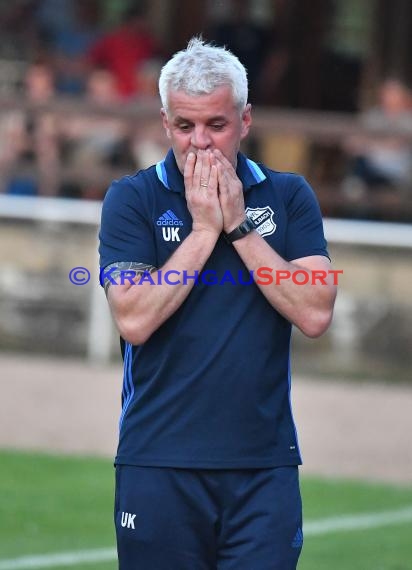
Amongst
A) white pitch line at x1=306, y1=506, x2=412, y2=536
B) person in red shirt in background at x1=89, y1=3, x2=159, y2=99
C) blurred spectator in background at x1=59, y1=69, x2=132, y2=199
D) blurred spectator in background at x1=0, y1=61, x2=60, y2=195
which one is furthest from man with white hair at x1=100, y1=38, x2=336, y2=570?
person in red shirt in background at x1=89, y1=3, x2=159, y2=99

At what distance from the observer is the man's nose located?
153 inches

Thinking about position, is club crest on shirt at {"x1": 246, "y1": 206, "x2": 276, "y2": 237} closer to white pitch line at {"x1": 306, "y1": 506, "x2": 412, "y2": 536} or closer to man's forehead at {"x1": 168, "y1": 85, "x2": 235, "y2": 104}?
man's forehead at {"x1": 168, "y1": 85, "x2": 235, "y2": 104}

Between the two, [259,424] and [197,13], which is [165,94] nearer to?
[259,424]

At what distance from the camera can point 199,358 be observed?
3951 mm

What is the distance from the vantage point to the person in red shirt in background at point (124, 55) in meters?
14.1

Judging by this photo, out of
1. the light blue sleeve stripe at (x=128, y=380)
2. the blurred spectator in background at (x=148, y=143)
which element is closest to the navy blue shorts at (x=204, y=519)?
the light blue sleeve stripe at (x=128, y=380)

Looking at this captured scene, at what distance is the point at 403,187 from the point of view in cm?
1291

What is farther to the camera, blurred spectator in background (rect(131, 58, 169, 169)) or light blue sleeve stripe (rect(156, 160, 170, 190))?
blurred spectator in background (rect(131, 58, 169, 169))

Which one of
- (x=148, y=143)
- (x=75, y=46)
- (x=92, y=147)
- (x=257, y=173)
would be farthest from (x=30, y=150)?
(x=257, y=173)

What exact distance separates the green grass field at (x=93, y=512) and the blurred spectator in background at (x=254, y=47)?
21.1 ft

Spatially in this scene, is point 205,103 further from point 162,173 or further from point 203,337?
point 203,337

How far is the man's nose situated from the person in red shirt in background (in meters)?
10.2

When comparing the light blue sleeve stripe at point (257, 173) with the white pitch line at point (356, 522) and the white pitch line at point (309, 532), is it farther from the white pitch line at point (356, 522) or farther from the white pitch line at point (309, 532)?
the white pitch line at point (356, 522)

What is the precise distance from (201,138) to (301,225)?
0.44 meters
